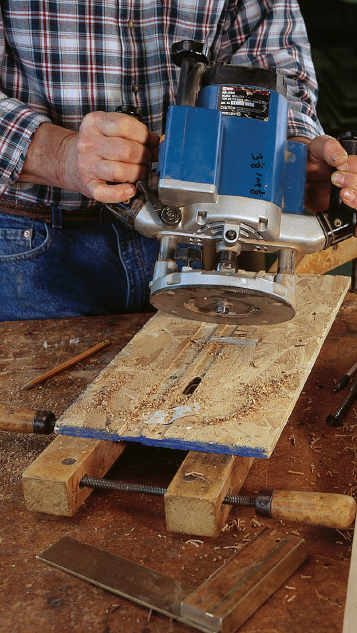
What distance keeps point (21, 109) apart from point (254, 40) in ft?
2.63

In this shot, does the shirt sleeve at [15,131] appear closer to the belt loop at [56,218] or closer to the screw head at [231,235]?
the belt loop at [56,218]

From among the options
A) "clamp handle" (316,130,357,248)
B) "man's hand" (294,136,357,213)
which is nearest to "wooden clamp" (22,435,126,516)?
"clamp handle" (316,130,357,248)

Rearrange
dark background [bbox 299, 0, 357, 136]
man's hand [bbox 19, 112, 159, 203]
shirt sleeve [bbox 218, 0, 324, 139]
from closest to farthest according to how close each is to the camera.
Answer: man's hand [bbox 19, 112, 159, 203] < shirt sleeve [bbox 218, 0, 324, 139] < dark background [bbox 299, 0, 357, 136]

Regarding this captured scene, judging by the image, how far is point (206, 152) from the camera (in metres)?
1.05

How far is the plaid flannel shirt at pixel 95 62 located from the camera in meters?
1.53

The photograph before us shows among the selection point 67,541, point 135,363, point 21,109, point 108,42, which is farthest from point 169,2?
point 67,541

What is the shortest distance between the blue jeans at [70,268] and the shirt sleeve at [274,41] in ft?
2.15

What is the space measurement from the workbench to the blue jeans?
50 cm

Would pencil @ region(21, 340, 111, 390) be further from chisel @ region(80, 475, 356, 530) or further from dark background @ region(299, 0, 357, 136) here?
dark background @ region(299, 0, 357, 136)

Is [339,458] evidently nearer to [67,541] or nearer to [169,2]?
[67,541]

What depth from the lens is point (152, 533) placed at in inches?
36.4

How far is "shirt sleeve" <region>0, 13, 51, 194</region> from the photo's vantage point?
4.78 ft

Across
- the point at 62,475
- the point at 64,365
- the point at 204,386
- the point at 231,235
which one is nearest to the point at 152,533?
the point at 62,475

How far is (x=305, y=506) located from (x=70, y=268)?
1.24 m
